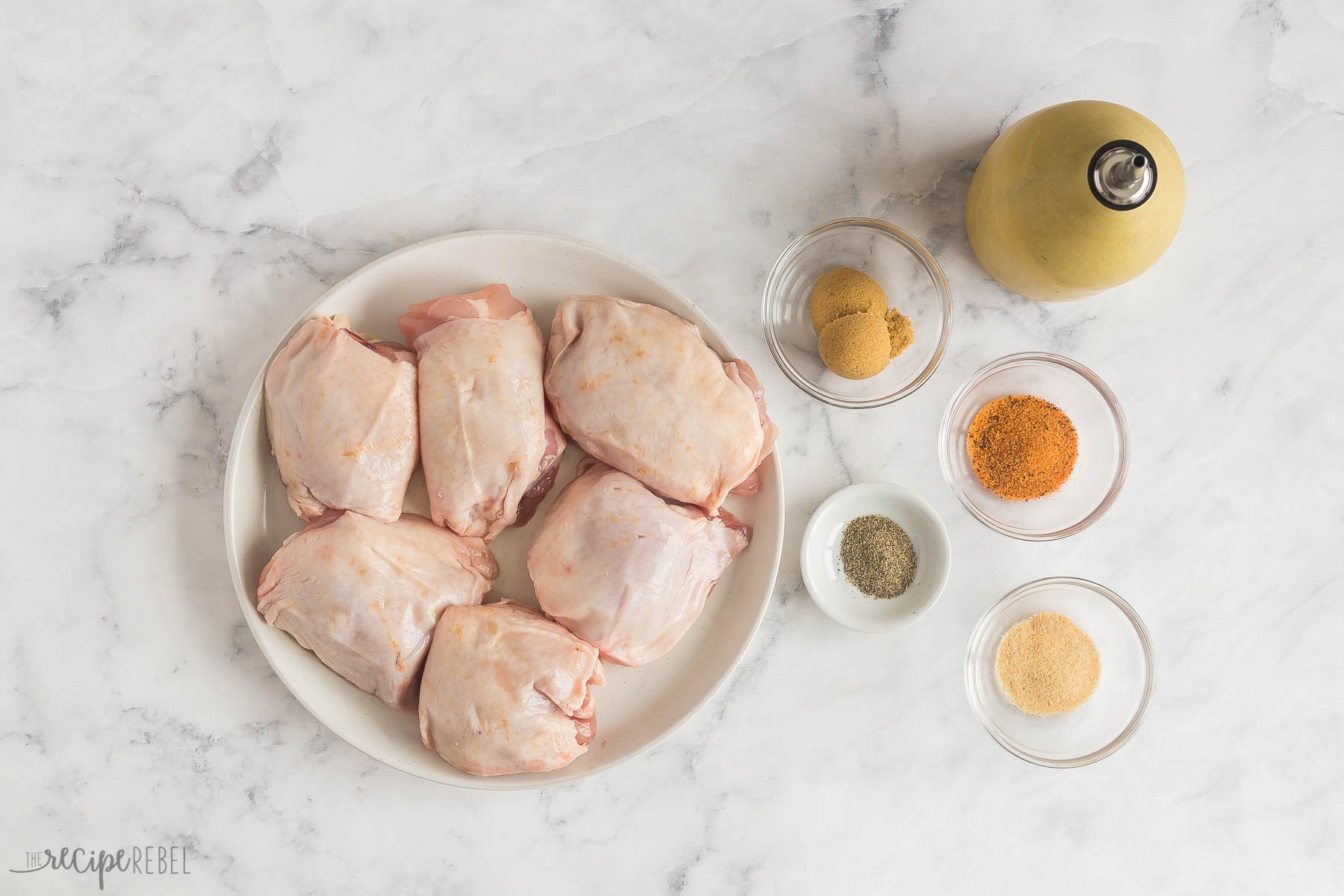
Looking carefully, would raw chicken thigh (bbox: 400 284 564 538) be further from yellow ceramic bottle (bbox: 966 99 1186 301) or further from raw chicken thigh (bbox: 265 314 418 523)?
yellow ceramic bottle (bbox: 966 99 1186 301)

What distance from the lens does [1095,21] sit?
5.87 ft

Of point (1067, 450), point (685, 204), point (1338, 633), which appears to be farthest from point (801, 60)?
point (1338, 633)

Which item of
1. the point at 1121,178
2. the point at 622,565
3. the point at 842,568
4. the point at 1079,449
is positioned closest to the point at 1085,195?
the point at 1121,178

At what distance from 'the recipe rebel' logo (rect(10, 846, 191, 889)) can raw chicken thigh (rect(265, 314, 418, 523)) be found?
89 centimetres

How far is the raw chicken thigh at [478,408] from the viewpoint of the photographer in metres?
1.53

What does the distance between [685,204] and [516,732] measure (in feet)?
3.78

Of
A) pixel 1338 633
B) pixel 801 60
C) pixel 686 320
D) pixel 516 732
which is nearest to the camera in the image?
pixel 516 732

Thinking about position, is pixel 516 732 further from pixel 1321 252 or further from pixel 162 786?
pixel 1321 252

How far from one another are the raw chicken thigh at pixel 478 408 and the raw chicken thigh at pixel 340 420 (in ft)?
0.17

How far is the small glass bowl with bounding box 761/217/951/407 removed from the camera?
5.79 feet

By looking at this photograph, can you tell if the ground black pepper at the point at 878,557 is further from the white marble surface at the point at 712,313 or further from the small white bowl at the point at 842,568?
the white marble surface at the point at 712,313

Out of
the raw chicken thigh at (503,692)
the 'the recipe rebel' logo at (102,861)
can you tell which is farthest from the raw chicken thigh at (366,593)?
the 'the recipe rebel' logo at (102,861)

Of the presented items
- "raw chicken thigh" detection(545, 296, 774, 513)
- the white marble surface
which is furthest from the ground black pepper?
"raw chicken thigh" detection(545, 296, 774, 513)

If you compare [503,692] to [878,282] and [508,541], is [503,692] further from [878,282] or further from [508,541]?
[878,282]
